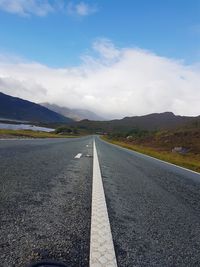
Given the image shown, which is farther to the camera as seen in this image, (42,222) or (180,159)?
(180,159)

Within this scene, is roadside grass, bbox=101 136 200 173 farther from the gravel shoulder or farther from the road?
the gravel shoulder

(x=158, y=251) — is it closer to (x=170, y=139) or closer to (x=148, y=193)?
(x=148, y=193)

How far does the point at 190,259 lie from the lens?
256cm

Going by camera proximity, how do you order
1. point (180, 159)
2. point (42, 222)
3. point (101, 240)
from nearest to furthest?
point (101, 240) < point (42, 222) < point (180, 159)

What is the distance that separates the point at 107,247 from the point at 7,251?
0.81 meters

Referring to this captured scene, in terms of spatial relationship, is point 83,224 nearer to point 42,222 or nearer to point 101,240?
point 42,222

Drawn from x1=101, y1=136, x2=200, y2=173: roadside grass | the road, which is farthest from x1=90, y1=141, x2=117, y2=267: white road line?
x1=101, y1=136, x2=200, y2=173: roadside grass

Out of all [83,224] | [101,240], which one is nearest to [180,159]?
[83,224]

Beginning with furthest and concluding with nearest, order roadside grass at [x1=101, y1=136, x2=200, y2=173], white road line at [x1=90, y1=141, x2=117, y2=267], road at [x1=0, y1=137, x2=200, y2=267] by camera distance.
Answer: roadside grass at [x1=101, y1=136, x2=200, y2=173] < road at [x1=0, y1=137, x2=200, y2=267] < white road line at [x1=90, y1=141, x2=117, y2=267]

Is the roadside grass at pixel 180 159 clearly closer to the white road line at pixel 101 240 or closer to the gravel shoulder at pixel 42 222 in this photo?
the gravel shoulder at pixel 42 222

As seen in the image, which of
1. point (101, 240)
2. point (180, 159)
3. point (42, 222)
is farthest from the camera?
point (180, 159)

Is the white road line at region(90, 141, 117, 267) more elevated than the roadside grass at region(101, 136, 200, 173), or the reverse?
the white road line at region(90, 141, 117, 267)

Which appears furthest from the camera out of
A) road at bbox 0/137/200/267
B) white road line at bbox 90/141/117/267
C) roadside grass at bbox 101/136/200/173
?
roadside grass at bbox 101/136/200/173

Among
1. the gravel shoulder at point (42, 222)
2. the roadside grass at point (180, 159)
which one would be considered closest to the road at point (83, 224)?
the gravel shoulder at point (42, 222)
